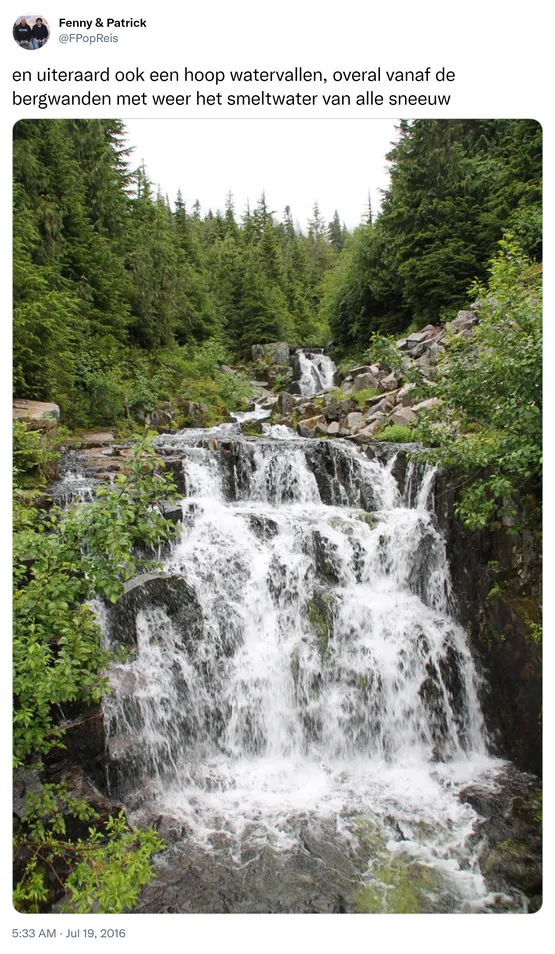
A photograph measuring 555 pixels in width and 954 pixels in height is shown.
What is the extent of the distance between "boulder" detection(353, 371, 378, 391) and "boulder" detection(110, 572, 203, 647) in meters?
11.6

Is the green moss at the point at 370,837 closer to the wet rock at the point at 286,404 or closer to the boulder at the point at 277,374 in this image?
the wet rock at the point at 286,404

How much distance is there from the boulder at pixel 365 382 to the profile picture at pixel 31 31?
14.6 m

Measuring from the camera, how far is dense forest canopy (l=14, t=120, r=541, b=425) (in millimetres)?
13172

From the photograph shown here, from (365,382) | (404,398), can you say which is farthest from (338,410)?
(404,398)

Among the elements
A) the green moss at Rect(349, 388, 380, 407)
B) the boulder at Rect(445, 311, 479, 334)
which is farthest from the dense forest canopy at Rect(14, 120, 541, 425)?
the green moss at Rect(349, 388, 380, 407)

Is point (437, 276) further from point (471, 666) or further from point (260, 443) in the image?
point (471, 666)

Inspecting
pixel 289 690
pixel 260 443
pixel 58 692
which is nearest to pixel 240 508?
pixel 260 443

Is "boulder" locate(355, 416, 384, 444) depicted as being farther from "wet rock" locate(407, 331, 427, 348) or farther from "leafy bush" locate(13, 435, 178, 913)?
"leafy bush" locate(13, 435, 178, 913)

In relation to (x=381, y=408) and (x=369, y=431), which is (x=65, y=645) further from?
(x=381, y=408)

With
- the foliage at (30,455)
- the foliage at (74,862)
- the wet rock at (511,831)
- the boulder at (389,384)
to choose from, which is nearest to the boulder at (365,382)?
the boulder at (389,384)

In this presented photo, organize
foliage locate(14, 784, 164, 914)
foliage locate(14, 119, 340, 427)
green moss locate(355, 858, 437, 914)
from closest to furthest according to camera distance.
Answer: foliage locate(14, 784, 164, 914)
green moss locate(355, 858, 437, 914)
foliage locate(14, 119, 340, 427)

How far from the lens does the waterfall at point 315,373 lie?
75.5ft

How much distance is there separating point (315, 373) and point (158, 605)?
1774 cm

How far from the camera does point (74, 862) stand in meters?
4.79
